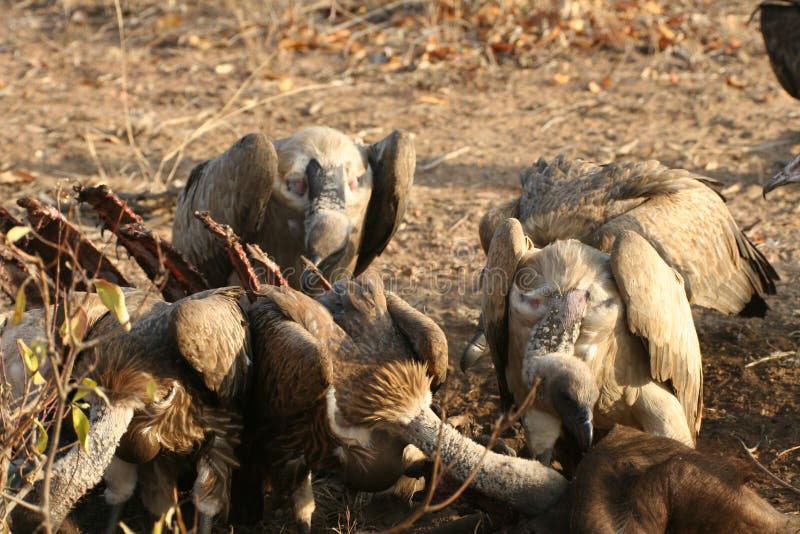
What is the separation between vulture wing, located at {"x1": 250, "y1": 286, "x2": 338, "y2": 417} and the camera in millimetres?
3939

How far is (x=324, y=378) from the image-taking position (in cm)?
391

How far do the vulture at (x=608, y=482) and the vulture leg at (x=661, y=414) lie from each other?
630 mm

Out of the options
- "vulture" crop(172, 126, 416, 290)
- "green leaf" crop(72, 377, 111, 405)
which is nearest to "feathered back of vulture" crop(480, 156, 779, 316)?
"vulture" crop(172, 126, 416, 290)

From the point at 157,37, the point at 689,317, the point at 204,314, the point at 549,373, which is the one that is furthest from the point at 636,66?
the point at 204,314

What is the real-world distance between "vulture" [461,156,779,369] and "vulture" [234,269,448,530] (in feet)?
3.57

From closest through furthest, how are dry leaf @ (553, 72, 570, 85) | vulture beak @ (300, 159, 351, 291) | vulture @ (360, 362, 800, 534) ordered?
1. vulture @ (360, 362, 800, 534)
2. vulture beak @ (300, 159, 351, 291)
3. dry leaf @ (553, 72, 570, 85)

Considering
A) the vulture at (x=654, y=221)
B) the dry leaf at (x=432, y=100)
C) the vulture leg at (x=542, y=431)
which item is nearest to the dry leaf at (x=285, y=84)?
the dry leaf at (x=432, y=100)

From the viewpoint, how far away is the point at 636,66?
1049 centimetres

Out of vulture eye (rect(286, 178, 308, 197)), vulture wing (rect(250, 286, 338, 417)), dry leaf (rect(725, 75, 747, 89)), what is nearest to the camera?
vulture wing (rect(250, 286, 338, 417))

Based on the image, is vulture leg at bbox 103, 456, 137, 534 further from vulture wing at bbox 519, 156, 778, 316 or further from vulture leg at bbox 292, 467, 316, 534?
vulture wing at bbox 519, 156, 778, 316

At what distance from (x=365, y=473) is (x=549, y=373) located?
0.86 metres

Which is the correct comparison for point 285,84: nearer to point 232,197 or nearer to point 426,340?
point 232,197

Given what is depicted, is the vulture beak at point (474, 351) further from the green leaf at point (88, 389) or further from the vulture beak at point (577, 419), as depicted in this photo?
the green leaf at point (88, 389)

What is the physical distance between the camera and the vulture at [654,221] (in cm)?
539
